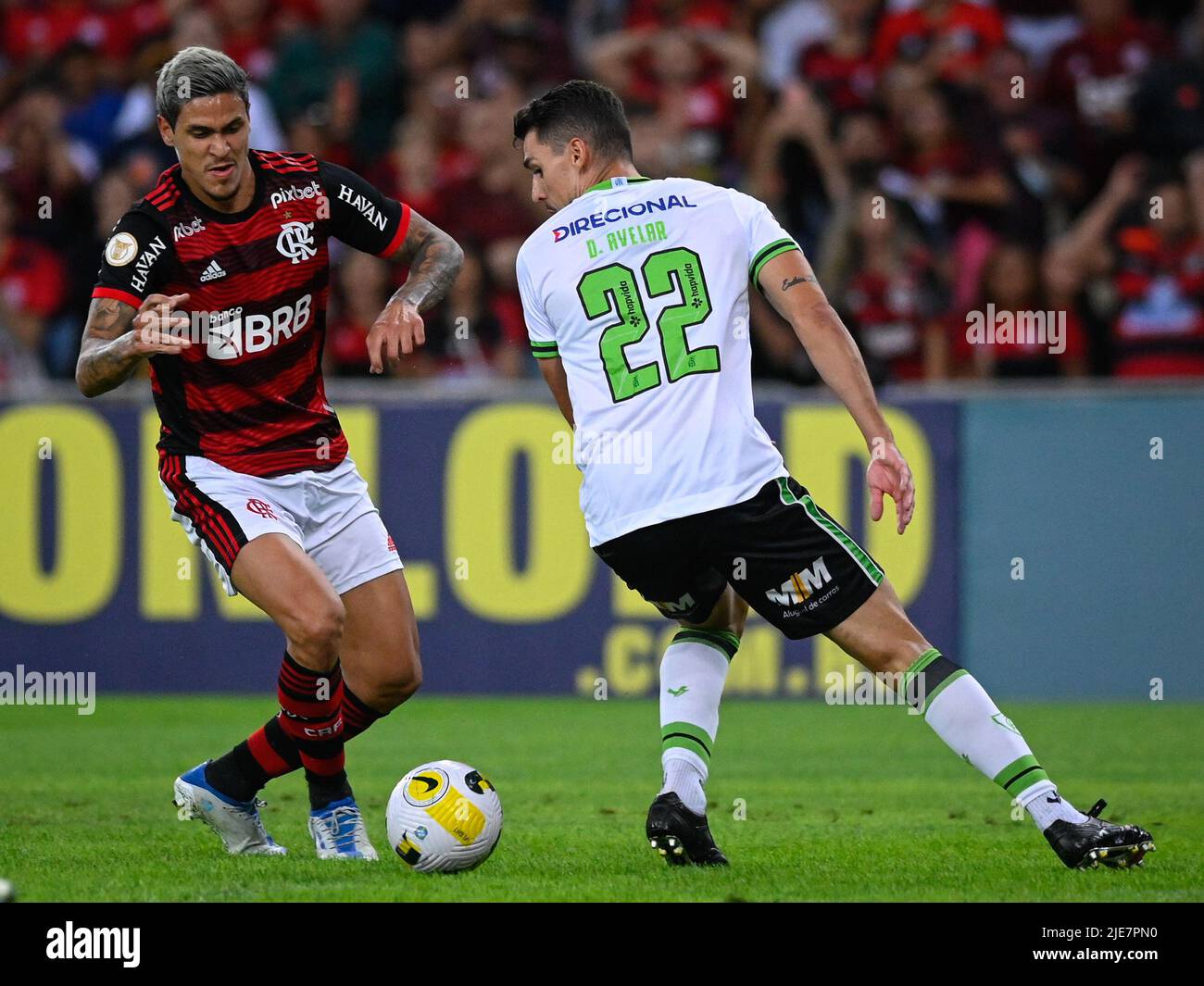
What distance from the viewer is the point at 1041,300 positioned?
12.2 m

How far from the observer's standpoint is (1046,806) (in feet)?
18.2

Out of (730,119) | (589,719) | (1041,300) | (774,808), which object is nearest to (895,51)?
(730,119)

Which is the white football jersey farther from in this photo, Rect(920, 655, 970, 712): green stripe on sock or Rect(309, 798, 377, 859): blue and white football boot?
Rect(309, 798, 377, 859): blue and white football boot

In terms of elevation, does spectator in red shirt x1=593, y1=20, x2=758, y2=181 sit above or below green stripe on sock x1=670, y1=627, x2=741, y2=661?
above

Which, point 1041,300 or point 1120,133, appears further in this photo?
point 1120,133

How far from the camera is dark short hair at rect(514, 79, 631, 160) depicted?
5906 mm

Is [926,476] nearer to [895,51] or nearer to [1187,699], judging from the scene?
[1187,699]

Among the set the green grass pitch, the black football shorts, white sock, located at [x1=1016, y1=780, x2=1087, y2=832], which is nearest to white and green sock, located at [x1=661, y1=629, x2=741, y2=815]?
the green grass pitch

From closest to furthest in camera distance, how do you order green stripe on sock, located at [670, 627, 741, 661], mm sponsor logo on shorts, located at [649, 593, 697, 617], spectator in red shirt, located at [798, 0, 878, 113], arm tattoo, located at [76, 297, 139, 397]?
arm tattoo, located at [76, 297, 139, 397]
mm sponsor logo on shorts, located at [649, 593, 697, 617]
green stripe on sock, located at [670, 627, 741, 661]
spectator in red shirt, located at [798, 0, 878, 113]

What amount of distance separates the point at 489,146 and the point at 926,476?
4.32 metres

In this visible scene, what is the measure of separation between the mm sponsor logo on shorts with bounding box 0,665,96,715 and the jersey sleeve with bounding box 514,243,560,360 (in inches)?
251
